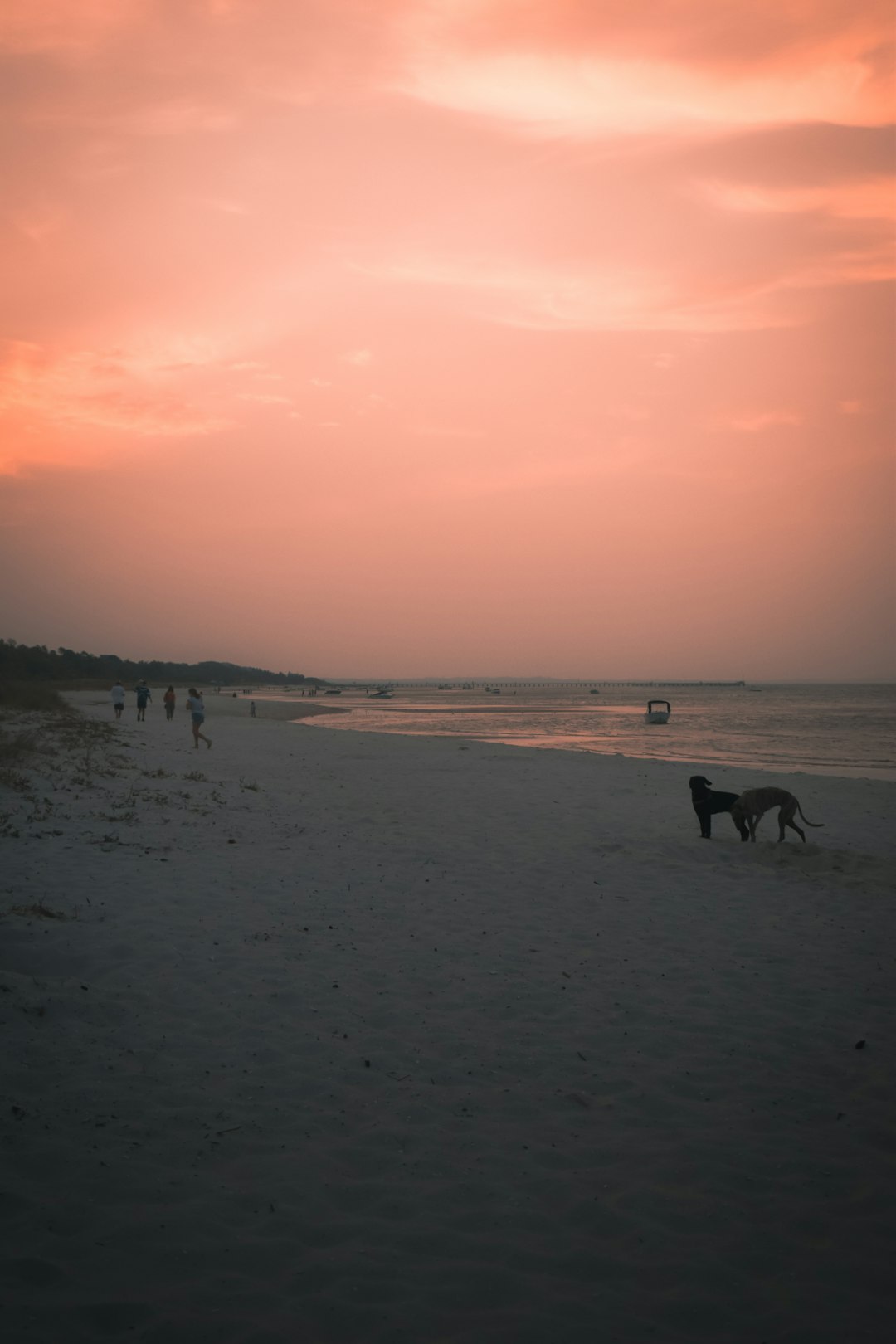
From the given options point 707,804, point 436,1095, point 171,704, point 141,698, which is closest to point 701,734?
point 171,704

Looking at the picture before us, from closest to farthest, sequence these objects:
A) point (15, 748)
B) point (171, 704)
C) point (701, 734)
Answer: point (15, 748), point (171, 704), point (701, 734)

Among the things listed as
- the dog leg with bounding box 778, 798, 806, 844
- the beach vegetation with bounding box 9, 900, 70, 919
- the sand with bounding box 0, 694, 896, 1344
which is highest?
the dog leg with bounding box 778, 798, 806, 844

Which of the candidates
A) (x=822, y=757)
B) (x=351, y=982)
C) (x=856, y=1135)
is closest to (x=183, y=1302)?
(x=351, y=982)

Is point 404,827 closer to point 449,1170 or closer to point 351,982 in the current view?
point 351,982

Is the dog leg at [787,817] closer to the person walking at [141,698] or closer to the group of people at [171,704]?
the group of people at [171,704]

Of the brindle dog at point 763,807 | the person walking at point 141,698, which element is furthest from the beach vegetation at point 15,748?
the person walking at point 141,698

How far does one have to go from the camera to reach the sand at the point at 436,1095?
3.59m

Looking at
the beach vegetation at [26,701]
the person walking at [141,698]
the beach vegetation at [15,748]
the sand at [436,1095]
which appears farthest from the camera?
the person walking at [141,698]

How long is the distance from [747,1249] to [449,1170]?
158cm

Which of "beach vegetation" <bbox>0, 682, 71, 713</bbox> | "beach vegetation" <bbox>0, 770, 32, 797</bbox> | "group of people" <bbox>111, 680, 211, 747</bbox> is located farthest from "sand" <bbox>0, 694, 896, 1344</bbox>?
"beach vegetation" <bbox>0, 682, 71, 713</bbox>

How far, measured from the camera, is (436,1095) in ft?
17.3

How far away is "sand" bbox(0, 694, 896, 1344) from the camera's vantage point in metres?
3.59

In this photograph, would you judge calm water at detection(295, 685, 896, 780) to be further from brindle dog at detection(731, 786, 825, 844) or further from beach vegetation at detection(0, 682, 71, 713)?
brindle dog at detection(731, 786, 825, 844)

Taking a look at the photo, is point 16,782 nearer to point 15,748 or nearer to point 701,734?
point 15,748
